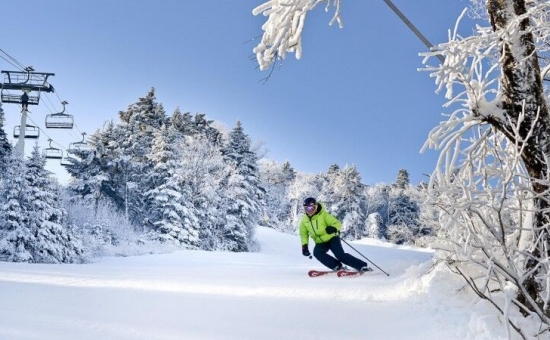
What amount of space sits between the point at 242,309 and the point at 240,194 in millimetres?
26619

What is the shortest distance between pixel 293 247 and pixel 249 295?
2679 centimetres

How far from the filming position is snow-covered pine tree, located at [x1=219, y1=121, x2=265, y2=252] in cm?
2970

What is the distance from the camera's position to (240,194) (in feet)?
99.6

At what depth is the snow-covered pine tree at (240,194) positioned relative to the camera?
29703mm

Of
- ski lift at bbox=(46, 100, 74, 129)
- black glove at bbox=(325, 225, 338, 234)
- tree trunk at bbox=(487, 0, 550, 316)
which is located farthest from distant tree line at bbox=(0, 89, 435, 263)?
tree trunk at bbox=(487, 0, 550, 316)

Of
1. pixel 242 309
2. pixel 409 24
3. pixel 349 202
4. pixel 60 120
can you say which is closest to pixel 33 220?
pixel 60 120

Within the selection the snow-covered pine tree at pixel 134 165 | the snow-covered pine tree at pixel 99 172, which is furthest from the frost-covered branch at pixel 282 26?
the snow-covered pine tree at pixel 99 172

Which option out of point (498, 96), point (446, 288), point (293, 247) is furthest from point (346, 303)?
point (293, 247)

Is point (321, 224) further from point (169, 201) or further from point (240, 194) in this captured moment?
point (240, 194)

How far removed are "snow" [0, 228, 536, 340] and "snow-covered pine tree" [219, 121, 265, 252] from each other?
2442cm

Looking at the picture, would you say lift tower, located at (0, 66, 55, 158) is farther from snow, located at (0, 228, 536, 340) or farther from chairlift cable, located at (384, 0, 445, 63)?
chairlift cable, located at (384, 0, 445, 63)

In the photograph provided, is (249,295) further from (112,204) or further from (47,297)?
(112,204)

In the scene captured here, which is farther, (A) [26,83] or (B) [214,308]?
(A) [26,83]

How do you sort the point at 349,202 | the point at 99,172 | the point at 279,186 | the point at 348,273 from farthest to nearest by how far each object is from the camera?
the point at 279,186, the point at 349,202, the point at 99,172, the point at 348,273
